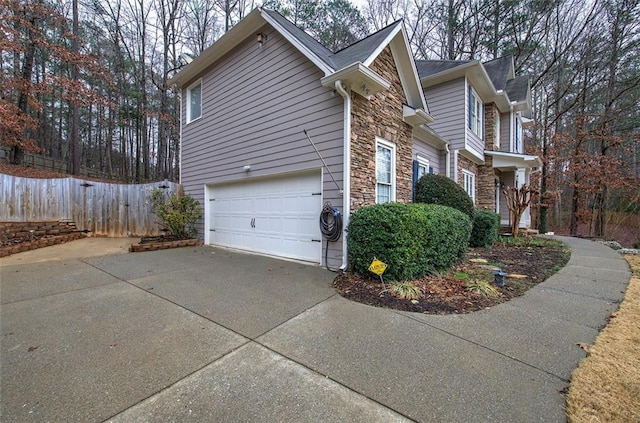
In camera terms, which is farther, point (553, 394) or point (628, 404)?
point (553, 394)

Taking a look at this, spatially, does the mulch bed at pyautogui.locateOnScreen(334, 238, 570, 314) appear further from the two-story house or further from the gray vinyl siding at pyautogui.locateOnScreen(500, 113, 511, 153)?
the gray vinyl siding at pyautogui.locateOnScreen(500, 113, 511, 153)

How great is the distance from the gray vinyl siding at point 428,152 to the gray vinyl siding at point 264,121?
3804mm

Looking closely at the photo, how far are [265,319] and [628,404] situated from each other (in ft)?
9.62

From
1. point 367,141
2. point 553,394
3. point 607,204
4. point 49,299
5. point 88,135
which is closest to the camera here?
point 553,394

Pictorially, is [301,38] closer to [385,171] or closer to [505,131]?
[385,171]

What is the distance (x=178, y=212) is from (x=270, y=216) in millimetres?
3363

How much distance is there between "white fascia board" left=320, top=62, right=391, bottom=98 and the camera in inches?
185

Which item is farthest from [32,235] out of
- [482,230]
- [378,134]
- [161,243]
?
[482,230]

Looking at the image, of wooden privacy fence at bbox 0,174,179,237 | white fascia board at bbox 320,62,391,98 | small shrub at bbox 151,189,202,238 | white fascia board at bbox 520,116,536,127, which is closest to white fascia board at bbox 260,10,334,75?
white fascia board at bbox 320,62,391,98

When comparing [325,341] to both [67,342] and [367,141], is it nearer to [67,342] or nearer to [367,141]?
[67,342]

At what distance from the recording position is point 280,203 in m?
6.43

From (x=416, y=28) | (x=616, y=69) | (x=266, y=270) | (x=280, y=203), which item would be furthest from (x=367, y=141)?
(x=616, y=69)

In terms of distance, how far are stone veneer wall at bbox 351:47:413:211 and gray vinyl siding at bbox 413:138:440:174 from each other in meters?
1.06

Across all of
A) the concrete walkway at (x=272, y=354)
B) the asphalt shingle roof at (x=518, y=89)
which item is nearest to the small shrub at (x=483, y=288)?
the concrete walkway at (x=272, y=354)
